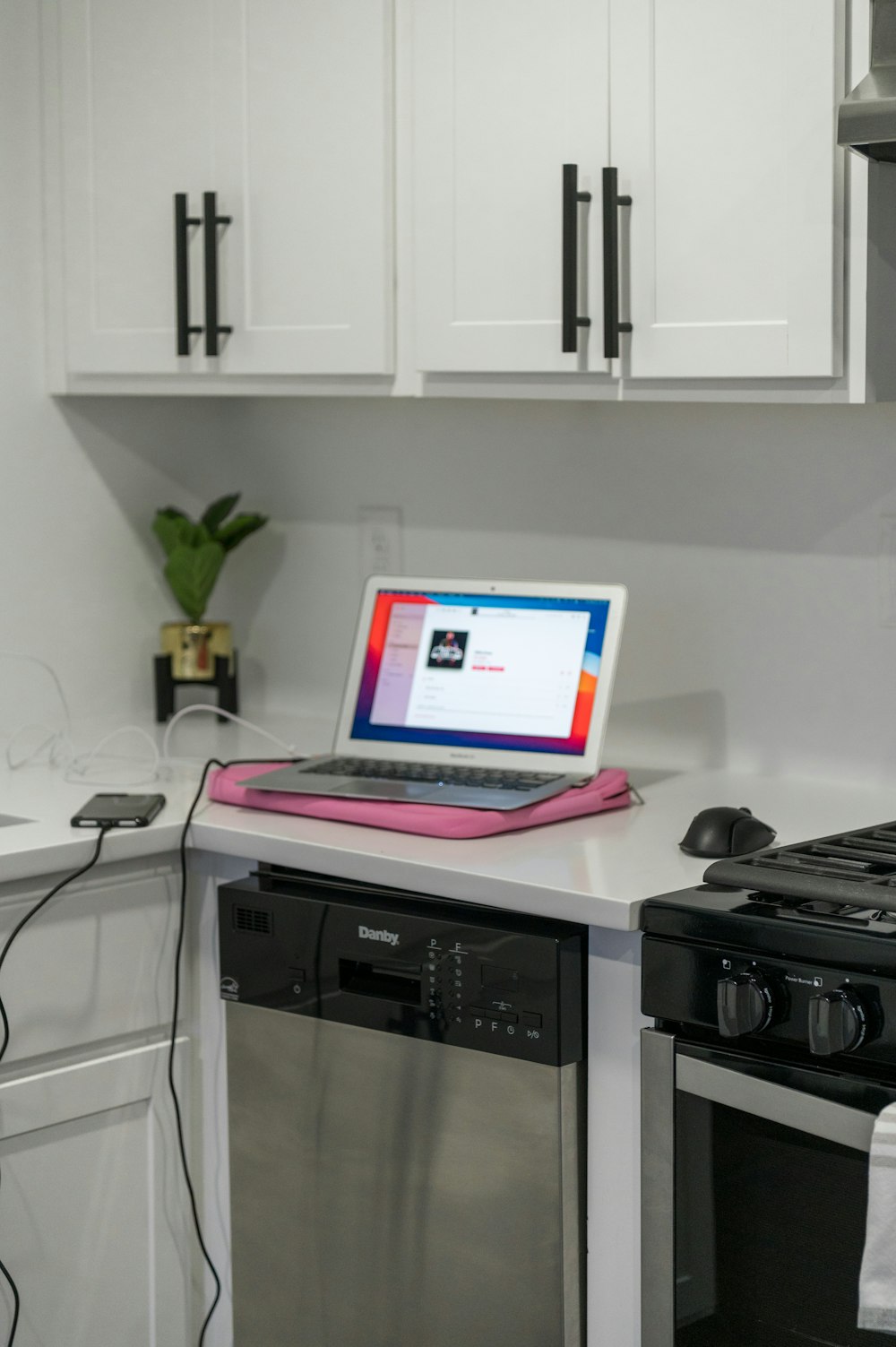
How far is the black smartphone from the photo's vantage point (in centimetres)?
181

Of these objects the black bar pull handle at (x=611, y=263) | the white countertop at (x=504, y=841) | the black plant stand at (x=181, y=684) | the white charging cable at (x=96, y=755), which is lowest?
the white countertop at (x=504, y=841)

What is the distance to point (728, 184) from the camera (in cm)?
170

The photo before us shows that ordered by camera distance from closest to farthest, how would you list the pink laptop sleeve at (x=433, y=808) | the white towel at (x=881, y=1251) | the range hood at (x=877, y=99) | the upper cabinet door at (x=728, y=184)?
the white towel at (x=881, y=1251) → the range hood at (x=877, y=99) → the upper cabinet door at (x=728, y=184) → the pink laptop sleeve at (x=433, y=808)

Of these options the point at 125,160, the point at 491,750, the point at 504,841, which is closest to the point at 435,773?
the point at 491,750

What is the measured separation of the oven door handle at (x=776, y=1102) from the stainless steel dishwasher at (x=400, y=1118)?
0.15 meters

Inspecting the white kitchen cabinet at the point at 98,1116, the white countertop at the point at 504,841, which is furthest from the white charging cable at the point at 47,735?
the white kitchen cabinet at the point at 98,1116

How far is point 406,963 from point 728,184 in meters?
0.89

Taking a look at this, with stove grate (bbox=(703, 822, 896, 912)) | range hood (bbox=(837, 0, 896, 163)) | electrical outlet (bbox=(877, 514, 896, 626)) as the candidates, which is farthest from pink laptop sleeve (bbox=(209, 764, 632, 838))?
range hood (bbox=(837, 0, 896, 163))

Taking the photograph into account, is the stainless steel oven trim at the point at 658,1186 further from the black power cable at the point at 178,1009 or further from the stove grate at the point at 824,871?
the black power cable at the point at 178,1009

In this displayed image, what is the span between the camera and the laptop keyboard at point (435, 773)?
1872mm

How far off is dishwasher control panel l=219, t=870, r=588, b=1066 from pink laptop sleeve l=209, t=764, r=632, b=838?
8 centimetres

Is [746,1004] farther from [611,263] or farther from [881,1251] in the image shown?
[611,263]

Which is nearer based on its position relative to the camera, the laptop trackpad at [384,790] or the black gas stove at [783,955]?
the black gas stove at [783,955]

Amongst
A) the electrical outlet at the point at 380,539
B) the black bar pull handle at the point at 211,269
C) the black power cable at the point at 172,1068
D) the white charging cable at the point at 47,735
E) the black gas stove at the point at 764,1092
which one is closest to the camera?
the black gas stove at the point at 764,1092
